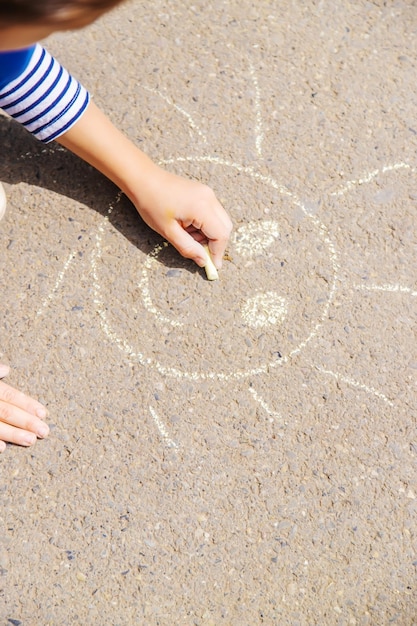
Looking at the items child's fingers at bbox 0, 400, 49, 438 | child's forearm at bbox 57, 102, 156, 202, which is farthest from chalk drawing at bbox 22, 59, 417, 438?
child's fingers at bbox 0, 400, 49, 438

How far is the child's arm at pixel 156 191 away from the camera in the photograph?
59.9 inches

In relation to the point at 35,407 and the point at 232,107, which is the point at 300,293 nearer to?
the point at 232,107

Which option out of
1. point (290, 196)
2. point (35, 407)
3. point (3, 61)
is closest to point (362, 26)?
point (290, 196)

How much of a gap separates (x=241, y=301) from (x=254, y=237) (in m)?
0.16

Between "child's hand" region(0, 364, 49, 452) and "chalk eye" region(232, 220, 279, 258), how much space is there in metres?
0.59

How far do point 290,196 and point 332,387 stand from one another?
480 mm

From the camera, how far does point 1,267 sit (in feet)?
5.24

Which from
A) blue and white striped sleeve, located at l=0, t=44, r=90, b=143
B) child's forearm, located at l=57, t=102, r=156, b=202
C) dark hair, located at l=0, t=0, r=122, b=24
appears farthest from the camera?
child's forearm, located at l=57, t=102, r=156, b=202

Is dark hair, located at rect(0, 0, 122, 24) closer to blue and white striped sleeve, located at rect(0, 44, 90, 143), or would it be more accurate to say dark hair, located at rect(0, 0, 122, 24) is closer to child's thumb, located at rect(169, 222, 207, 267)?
blue and white striped sleeve, located at rect(0, 44, 90, 143)

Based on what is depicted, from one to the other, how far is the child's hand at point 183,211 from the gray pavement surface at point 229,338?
0.08 metres

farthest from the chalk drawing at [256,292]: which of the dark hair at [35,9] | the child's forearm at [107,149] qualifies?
the dark hair at [35,9]

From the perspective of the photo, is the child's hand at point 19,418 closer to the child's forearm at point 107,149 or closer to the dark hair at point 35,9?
the child's forearm at point 107,149

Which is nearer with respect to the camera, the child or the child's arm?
the child

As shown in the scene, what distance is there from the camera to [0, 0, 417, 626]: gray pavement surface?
141 cm
